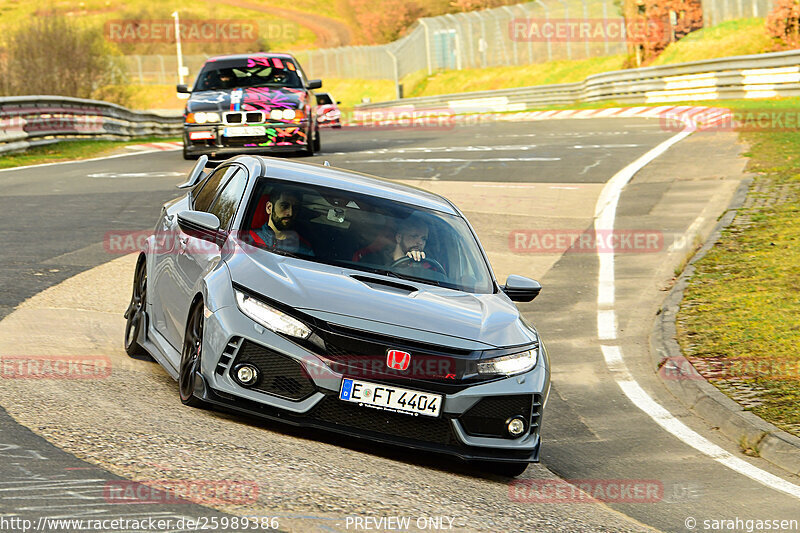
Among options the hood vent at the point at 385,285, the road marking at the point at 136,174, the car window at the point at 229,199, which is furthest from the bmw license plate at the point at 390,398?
the road marking at the point at 136,174

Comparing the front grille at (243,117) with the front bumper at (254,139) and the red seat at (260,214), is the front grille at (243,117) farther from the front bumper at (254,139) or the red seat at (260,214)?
the red seat at (260,214)

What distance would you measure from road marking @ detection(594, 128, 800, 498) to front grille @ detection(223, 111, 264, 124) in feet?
21.8

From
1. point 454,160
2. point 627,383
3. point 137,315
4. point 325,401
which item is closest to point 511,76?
point 454,160

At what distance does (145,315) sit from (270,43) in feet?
425

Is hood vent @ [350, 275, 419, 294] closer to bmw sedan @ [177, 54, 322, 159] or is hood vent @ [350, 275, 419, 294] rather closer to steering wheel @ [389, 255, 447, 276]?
steering wheel @ [389, 255, 447, 276]

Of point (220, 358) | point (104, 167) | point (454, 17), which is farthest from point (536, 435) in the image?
point (454, 17)

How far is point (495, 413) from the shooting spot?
20.6 ft

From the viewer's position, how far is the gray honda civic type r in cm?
606

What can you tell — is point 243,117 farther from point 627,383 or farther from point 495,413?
point 495,413

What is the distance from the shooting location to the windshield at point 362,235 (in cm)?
710

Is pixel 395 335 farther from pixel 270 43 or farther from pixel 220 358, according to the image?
pixel 270 43

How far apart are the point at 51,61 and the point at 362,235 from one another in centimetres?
3893

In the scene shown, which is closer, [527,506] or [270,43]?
[527,506]

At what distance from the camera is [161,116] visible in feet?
132
